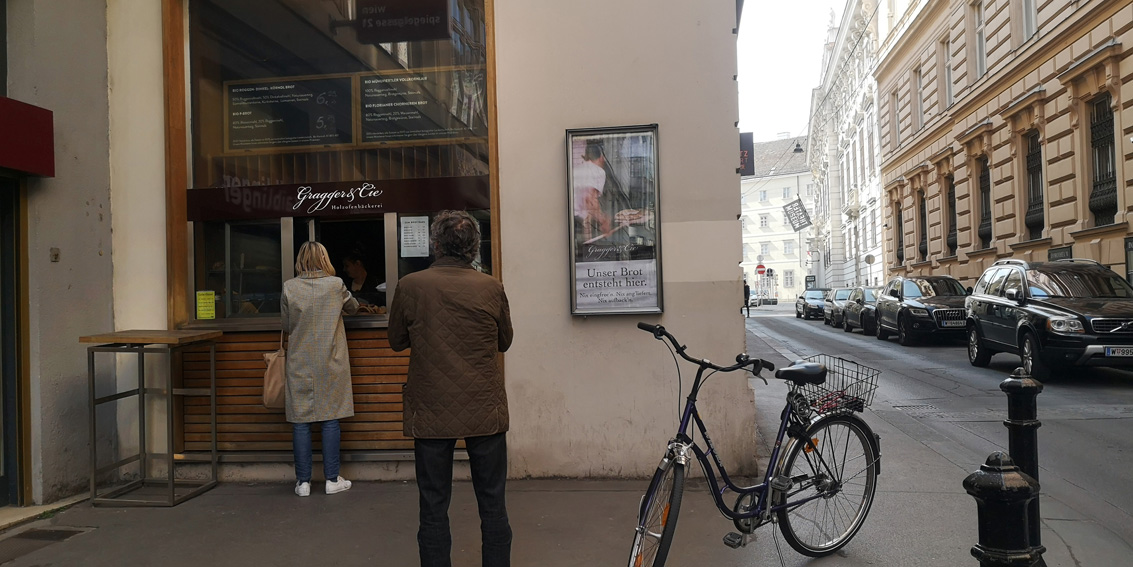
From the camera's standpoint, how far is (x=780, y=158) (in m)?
92.9

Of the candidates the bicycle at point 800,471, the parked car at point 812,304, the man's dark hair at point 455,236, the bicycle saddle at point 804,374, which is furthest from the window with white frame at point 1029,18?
the man's dark hair at point 455,236

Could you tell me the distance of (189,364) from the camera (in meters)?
6.31

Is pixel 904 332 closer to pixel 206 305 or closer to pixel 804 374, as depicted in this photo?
pixel 804 374

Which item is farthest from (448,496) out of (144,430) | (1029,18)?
(1029,18)

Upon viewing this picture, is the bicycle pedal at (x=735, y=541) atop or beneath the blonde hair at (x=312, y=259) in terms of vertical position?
beneath

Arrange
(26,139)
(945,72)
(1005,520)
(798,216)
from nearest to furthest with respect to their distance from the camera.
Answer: (1005,520)
(26,139)
(945,72)
(798,216)

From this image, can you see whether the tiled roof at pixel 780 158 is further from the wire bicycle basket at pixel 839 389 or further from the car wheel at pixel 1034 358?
the wire bicycle basket at pixel 839 389

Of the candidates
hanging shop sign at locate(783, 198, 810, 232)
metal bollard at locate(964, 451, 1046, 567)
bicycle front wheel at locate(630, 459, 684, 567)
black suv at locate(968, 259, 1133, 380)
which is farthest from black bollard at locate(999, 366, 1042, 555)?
hanging shop sign at locate(783, 198, 810, 232)

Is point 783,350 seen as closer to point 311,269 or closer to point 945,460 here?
point 945,460

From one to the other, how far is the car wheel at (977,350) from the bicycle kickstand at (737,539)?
10756mm

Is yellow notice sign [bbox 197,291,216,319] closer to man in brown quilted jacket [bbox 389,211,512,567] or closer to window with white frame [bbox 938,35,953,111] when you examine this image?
man in brown quilted jacket [bbox 389,211,512,567]

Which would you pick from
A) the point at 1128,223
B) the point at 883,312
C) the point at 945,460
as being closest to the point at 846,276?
the point at 883,312

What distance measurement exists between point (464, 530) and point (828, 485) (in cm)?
216

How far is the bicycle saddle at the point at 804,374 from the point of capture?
3784mm
